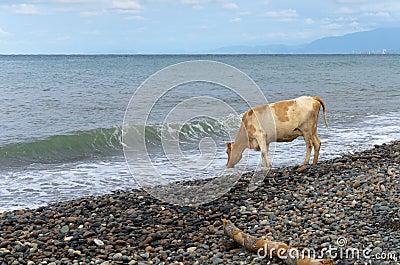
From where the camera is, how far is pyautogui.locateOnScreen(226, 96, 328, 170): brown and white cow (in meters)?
12.7

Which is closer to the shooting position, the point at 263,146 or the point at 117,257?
the point at 117,257

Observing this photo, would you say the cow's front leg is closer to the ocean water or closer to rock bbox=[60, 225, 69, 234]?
the ocean water

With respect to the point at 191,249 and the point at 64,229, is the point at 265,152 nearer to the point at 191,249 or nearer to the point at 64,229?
the point at 191,249

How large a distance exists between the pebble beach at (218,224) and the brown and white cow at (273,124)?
1.26 m

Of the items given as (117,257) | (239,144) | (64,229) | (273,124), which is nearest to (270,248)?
(117,257)

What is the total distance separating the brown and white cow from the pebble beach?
4.13 feet

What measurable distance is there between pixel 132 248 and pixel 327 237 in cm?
283

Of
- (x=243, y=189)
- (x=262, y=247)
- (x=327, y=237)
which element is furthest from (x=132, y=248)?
(x=243, y=189)

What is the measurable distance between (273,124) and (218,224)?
4.09 meters

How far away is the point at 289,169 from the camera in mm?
13414

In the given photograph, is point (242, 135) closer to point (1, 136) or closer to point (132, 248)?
point (132, 248)

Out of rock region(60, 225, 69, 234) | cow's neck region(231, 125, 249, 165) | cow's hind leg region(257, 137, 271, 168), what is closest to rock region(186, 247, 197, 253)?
rock region(60, 225, 69, 234)

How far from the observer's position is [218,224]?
9297 millimetres

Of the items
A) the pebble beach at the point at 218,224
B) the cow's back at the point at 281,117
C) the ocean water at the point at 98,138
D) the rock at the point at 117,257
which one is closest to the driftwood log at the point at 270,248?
the pebble beach at the point at 218,224
